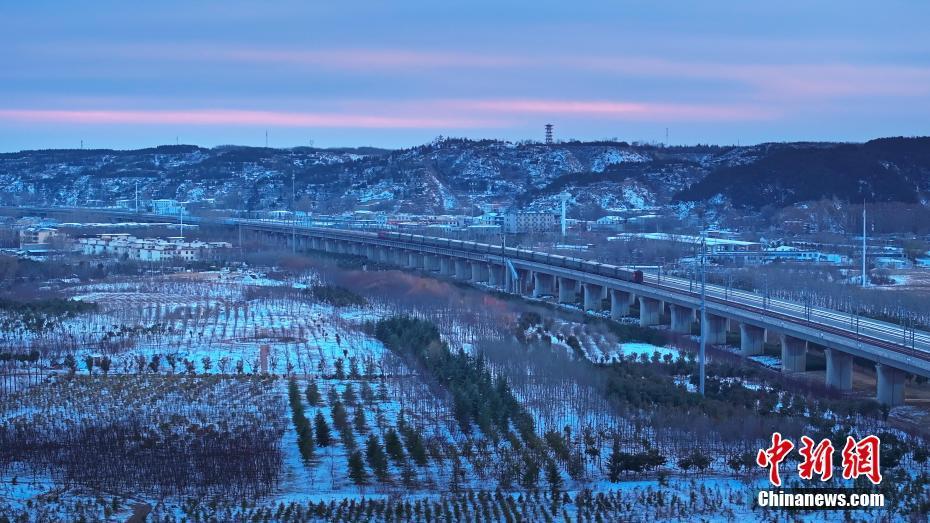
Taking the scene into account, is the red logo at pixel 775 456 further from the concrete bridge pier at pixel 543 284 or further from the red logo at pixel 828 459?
the concrete bridge pier at pixel 543 284

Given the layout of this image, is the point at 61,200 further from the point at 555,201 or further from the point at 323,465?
the point at 323,465

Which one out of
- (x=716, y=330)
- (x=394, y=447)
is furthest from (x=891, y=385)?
(x=394, y=447)

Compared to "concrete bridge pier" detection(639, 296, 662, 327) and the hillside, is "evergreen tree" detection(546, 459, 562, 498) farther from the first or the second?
the hillside

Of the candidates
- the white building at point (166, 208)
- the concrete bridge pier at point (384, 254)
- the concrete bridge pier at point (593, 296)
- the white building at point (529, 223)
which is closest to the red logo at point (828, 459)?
the concrete bridge pier at point (593, 296)

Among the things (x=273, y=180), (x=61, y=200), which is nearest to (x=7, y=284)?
(x=273, y=180)

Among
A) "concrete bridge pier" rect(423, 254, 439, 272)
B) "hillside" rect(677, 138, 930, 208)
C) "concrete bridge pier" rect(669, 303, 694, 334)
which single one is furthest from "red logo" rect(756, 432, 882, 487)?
"hillside" rect(677, 138, 930, 208)

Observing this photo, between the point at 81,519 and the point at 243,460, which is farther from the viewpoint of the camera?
the point at 243,460
